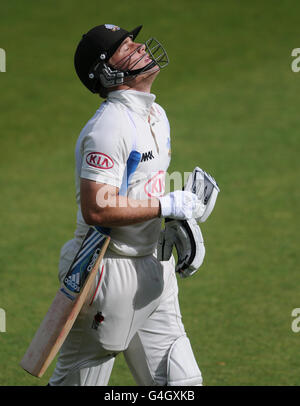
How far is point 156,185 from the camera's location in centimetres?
432

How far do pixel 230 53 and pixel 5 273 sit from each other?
27.7 feet

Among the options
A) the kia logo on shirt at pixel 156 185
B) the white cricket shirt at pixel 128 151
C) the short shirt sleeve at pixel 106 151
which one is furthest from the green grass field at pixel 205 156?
the short shirt sleeve at pixel 106 151

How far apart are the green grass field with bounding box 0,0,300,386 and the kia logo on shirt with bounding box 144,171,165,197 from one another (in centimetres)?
186

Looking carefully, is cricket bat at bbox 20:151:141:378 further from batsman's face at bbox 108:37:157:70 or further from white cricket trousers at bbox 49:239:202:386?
batsman's face at bbox 108:37:157:70

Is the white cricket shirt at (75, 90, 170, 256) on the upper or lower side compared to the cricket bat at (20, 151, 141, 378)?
upper

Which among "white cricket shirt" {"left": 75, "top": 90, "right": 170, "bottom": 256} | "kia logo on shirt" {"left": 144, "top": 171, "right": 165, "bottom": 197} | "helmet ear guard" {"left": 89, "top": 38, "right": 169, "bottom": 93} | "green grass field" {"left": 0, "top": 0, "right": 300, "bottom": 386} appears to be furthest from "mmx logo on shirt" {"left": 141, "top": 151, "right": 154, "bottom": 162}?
"green grass field" {"left": 0, "top": 0, "right": 300, "bottom": 386}

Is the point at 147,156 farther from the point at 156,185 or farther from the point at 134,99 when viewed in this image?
the point at 134,99

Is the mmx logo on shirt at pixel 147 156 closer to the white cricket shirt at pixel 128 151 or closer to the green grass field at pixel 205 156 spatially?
the white cricket shirt at pixel 128 151

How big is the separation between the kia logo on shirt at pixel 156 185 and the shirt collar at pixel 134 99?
35 cm

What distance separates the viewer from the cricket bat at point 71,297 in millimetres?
4090

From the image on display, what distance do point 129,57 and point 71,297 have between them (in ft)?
4.45

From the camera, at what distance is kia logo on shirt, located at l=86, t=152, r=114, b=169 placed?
3949 millimetres

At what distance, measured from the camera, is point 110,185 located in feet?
13.0
